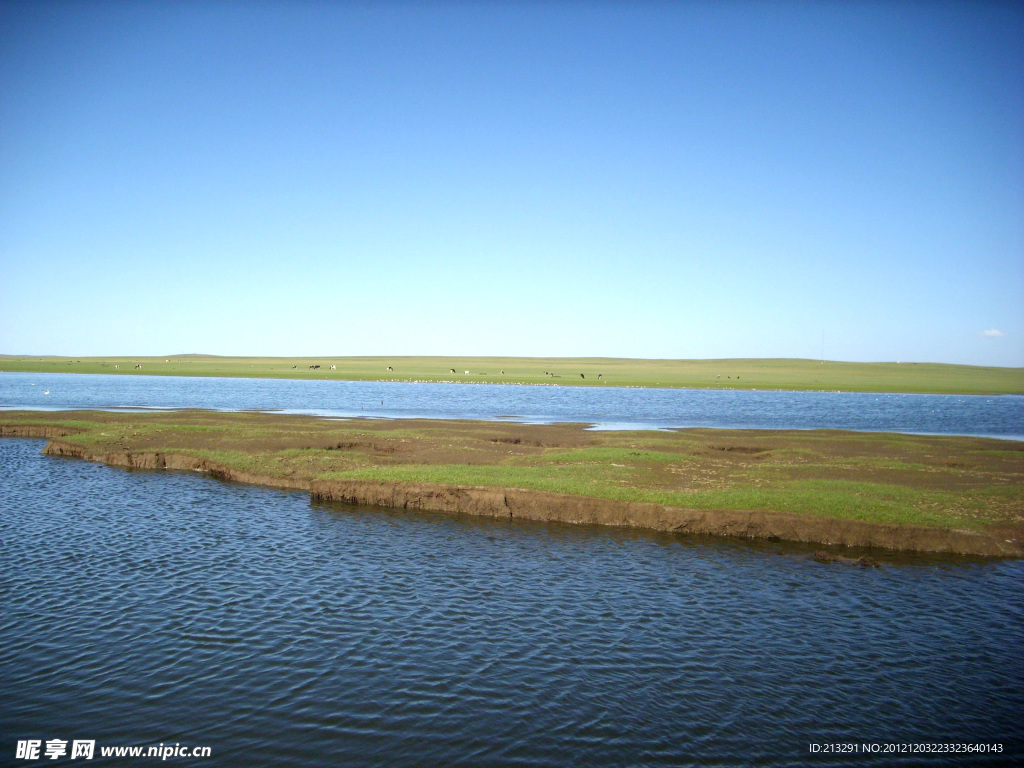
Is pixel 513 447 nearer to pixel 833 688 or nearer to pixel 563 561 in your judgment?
pixel 563 561

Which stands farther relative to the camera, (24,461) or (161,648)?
(24,461)

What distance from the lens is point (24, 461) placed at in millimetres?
44094

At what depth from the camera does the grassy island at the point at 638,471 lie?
29.7 meters

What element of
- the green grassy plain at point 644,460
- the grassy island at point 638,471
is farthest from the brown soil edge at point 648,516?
the green grassy plain at point 644,460

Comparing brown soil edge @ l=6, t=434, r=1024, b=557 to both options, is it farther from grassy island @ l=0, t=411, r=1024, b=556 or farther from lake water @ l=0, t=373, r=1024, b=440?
lake water @ l=0, t=373, r=1024, b=440

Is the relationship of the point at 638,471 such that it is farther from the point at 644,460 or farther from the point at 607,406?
the point at 607,406

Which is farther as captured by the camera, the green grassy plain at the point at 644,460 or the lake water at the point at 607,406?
the lake water at the point at 607,406

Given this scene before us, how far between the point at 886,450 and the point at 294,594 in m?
44.5

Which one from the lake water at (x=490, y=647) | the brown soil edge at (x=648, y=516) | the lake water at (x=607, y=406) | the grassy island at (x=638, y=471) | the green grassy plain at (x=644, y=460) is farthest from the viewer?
the lake water at (x=607, y=406)

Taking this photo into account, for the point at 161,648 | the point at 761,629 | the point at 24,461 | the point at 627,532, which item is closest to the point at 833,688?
the point at 761,629

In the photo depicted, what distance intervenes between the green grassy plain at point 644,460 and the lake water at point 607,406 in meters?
12.6

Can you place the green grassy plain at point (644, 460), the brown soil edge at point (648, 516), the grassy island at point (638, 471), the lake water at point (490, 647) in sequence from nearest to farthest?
the lake water at point (490, 647)
the brown soil edge at point (648, 516)
the grassy island at point (638, 471)
the green grassy plain at point (644, 460)

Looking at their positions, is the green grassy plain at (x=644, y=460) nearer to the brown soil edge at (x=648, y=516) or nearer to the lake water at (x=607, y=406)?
the brown soil edge at (x=648, y=516)

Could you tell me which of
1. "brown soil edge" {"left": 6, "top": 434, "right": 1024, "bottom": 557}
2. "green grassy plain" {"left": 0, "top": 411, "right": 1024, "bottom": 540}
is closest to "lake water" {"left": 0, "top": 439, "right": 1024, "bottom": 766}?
"brown soil edge" {"left": 6, "top": 434, "right": 1024, "bottom": 557}
